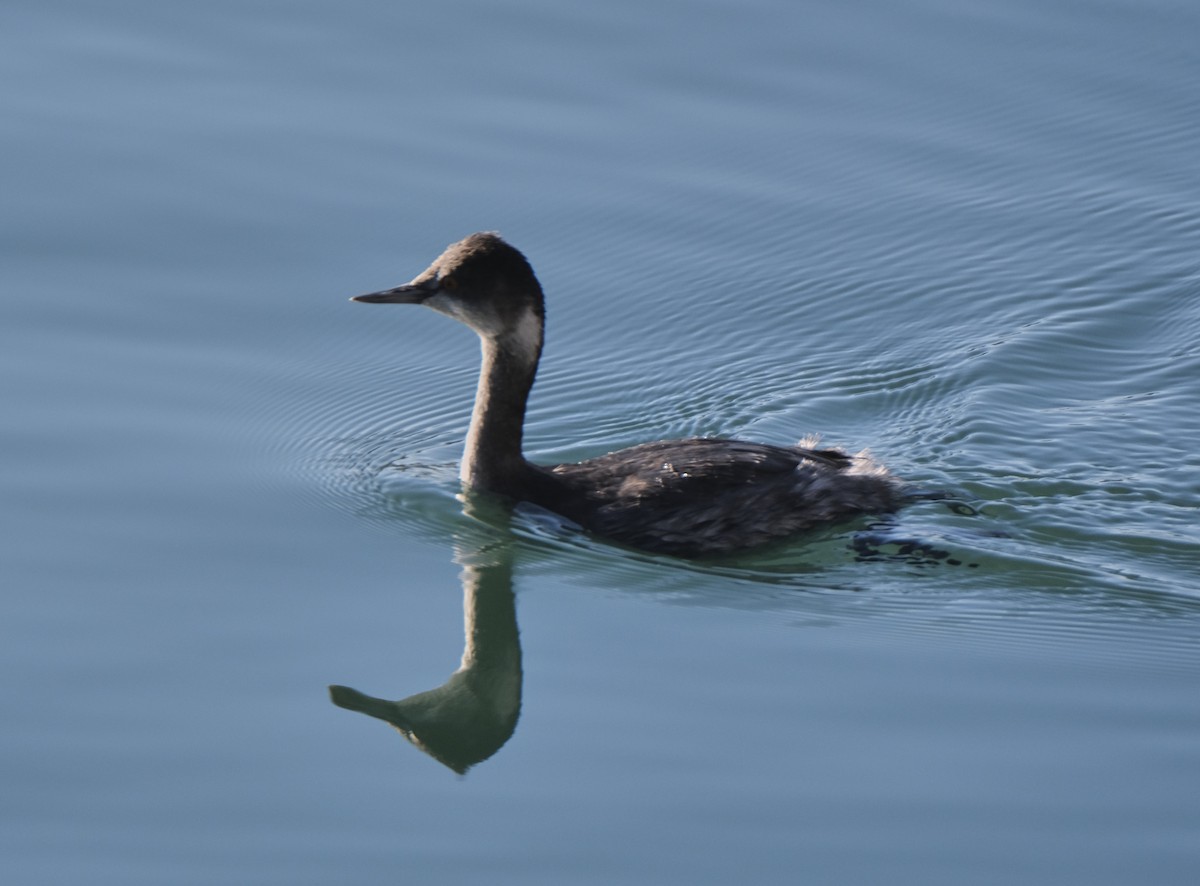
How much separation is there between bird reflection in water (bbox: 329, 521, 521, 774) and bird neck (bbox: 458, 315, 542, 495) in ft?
4.04

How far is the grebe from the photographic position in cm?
895

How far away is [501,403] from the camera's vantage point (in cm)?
941

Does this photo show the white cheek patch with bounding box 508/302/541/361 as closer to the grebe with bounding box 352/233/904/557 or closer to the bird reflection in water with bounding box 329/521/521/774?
the grebe with bounding box 352/233/904/557

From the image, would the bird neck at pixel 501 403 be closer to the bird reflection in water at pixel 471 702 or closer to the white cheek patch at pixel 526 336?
the white cheek patch at pixel 526 336

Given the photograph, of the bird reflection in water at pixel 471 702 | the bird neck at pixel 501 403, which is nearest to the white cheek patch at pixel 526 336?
the bird neck at pixel 501 403

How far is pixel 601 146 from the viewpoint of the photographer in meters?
12.4

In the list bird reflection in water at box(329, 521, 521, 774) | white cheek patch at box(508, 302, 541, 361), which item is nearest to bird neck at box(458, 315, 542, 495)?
white cheek patch at box(508, 302, 541, 361)

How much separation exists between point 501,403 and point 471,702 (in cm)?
239

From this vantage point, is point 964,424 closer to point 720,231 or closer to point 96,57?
point 720,231

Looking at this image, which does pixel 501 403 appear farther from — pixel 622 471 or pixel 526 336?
pixel 622 471

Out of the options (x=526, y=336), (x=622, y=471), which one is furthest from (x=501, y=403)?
(x=622, y=471)

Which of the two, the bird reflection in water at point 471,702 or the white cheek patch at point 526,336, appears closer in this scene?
the bird reflection in water at point 471,702

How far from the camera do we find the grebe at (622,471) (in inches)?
352

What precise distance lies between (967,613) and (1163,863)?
2164 millimetres
